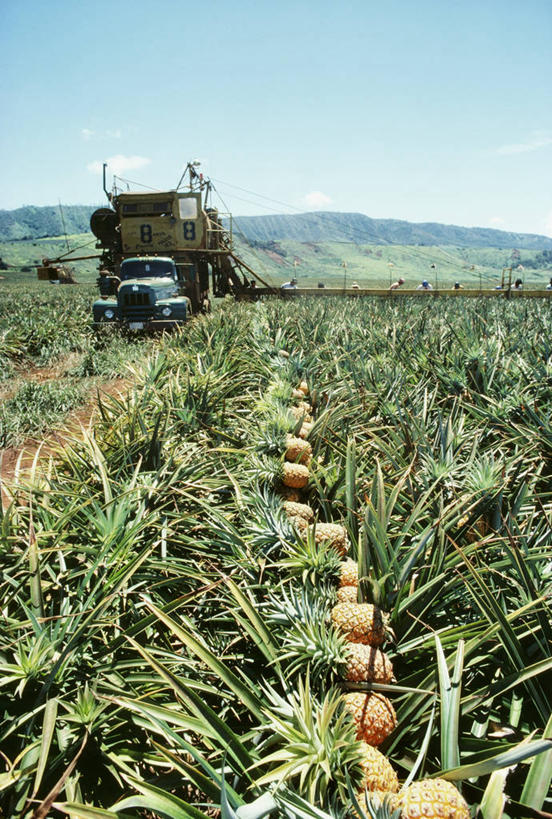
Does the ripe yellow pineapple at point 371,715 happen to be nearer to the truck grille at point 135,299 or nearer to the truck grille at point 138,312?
the truck grille at point 138,312

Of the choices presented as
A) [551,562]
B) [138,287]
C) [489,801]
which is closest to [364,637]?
[489,801]

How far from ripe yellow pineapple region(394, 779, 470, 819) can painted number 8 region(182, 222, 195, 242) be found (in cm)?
1759

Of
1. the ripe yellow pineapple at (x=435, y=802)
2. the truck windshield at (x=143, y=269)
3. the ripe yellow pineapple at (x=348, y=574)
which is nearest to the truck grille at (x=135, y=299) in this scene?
the truck windshield at (x=143, y=269)

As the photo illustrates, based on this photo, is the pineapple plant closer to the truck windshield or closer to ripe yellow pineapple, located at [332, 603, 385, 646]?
ripe yellow pineapple, located at [332, 603, 385, 646]

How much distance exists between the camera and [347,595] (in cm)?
156

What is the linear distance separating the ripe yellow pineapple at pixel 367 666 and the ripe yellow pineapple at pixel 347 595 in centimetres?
22

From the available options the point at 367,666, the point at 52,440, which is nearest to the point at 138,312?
the point at 52,440

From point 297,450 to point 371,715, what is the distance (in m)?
1.46

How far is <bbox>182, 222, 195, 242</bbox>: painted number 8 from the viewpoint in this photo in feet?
54.4

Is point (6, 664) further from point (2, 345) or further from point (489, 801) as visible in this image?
point (2, 345)

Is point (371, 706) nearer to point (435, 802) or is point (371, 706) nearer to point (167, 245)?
point (435, 802)

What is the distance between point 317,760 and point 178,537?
1.37 metres

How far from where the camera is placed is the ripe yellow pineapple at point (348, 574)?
163 cm

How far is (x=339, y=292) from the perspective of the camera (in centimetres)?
2009
